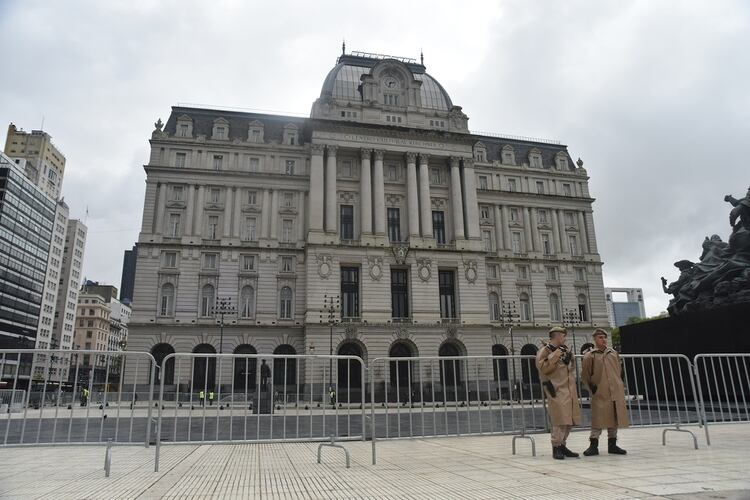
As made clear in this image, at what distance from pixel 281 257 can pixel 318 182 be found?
7.35 m

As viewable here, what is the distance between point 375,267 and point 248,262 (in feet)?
36.8

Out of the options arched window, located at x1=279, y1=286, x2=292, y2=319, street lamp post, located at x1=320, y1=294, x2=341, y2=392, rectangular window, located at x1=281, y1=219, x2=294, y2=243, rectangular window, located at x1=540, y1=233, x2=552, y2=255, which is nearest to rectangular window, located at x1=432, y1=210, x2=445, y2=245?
street lamp post, located at x1=320, y1=294, x2=341, y2=392

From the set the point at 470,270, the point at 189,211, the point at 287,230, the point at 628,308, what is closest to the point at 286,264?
the point at 287,230

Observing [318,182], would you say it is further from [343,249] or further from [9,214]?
[9,214]

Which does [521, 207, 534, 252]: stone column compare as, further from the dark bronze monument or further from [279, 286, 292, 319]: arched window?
the dark bronze monument

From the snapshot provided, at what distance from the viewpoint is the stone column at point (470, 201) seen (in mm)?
44219

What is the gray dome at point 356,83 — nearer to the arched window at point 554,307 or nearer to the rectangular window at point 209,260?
the rectangular window at point 209,260

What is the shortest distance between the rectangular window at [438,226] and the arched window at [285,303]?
14130 millimetres

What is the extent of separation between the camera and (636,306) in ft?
550

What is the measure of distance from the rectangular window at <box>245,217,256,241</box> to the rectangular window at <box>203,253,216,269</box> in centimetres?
332

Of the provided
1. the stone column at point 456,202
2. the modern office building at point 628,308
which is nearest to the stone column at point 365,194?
the stone column at point 456,202

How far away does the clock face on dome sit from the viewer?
46.5 meters

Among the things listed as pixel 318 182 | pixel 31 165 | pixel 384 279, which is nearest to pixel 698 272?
pixel 384 279

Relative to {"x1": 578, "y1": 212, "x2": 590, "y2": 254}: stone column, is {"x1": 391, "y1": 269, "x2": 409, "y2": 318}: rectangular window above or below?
below
